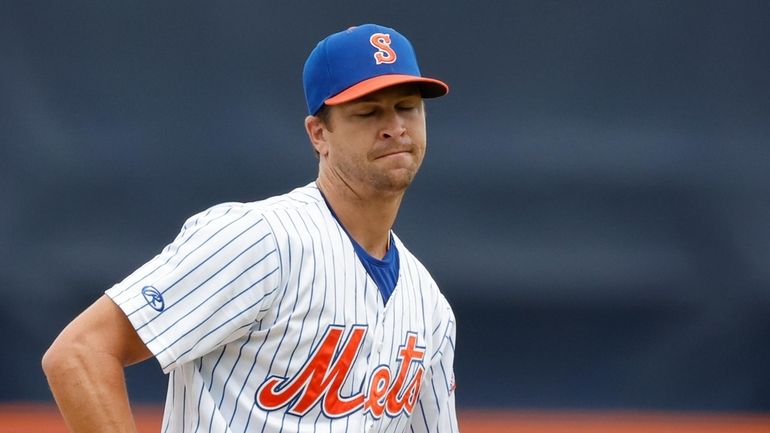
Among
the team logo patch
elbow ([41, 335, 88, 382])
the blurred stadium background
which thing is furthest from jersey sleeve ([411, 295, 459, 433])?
the blurred stadium background

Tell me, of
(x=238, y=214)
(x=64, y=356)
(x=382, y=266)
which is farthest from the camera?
(x=382, y=266)

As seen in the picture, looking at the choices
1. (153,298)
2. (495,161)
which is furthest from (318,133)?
(495,161)

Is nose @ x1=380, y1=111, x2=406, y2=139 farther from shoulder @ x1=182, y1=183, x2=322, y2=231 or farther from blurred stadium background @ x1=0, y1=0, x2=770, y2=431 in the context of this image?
blurred stadium background @ x1=0, y1=0, x2=770, y2=431

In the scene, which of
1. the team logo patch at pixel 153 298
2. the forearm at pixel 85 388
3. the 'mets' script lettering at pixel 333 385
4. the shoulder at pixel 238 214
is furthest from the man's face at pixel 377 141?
the forearm at pixel 85 388

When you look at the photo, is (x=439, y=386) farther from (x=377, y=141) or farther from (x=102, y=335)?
(x=102, y=335)

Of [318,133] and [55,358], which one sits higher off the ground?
[318,133]

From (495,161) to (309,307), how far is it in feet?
9.40

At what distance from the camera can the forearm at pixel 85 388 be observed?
1667mm

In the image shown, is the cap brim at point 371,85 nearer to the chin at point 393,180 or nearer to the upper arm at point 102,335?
the chin at point 393,180

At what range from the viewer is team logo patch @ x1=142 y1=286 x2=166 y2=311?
68.2 inches

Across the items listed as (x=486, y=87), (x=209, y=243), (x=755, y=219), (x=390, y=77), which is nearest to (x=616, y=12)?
(x=486, y=87)

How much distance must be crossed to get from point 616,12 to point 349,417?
3090 mm

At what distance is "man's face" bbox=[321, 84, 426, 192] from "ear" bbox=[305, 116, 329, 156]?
26mm

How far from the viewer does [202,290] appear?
176 cm
